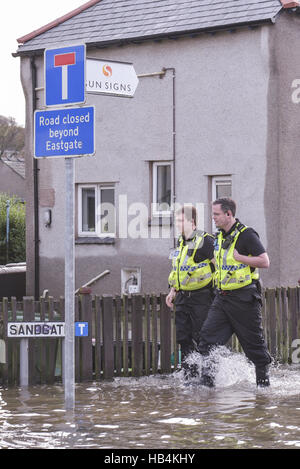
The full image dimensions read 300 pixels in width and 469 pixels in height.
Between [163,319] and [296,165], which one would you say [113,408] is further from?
[296,165]

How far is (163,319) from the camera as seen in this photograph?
11.4 meters

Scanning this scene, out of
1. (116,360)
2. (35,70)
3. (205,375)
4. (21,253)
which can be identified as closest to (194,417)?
(205,375)

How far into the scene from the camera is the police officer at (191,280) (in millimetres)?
10203

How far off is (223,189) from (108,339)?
27.4 ft

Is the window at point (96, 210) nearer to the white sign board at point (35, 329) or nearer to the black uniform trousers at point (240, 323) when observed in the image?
the black uniform trousers at point (240, 323)

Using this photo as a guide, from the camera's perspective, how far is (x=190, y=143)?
1897cm

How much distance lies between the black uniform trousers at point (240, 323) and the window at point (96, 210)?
10.4 meters

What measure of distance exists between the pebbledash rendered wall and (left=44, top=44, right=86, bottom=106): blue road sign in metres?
9.93

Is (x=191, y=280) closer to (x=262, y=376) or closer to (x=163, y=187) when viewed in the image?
(x=262, y=376)

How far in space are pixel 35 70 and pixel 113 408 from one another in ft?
44.5

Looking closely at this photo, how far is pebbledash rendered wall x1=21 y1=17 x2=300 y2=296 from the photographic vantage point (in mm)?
17875

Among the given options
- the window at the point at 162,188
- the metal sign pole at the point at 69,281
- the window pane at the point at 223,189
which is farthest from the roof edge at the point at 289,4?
the metal sign pole at the point at 69,281


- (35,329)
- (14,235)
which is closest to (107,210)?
(14,235)

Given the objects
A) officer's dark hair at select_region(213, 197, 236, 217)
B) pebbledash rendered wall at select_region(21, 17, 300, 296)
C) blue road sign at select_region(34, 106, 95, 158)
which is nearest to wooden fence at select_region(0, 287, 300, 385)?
officer's dark hair at select_region(213, 197, 236, 217)
